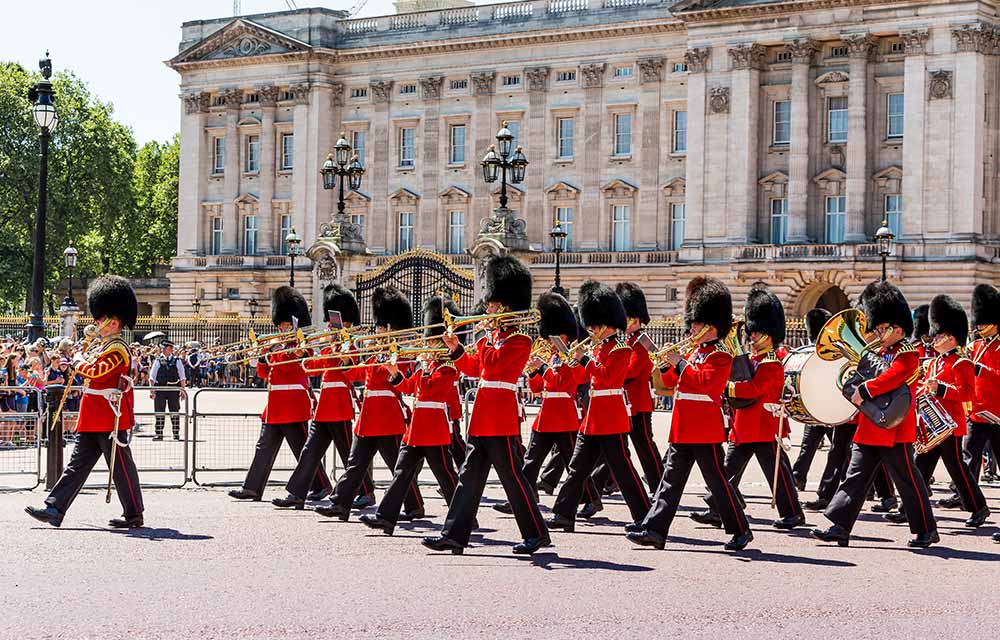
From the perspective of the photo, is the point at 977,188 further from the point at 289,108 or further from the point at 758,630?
the point at 758,630

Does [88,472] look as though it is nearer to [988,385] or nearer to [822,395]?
[822,395]

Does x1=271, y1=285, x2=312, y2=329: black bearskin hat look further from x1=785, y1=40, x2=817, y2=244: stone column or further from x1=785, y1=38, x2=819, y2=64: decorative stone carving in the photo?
x1=785, y1=38, x2=819, y2=64: decorative stone carving

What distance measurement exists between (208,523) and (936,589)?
537cm

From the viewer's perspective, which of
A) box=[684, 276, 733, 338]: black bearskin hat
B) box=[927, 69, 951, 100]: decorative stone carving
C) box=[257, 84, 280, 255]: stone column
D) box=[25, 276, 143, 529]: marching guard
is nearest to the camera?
box=[684, 276, 733, 338]: black bearskin hat

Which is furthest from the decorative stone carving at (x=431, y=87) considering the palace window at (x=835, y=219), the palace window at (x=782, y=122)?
the palace window at (x=835, y=219)

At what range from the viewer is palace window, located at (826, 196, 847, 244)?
4600 cm

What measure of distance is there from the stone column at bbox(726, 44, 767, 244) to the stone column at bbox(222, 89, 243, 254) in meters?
17.9

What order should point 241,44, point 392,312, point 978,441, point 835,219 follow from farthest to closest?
1. point 241,44
2. point 835,219
3. point 978,441
4. point 392,312

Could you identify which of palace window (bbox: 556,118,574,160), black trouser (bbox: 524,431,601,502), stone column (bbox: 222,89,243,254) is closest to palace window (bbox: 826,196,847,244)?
palace window (bbox: 556,118,574,160)

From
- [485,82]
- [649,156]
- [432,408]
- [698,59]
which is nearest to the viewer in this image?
[432,408]

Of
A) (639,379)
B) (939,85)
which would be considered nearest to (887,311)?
(639,379)

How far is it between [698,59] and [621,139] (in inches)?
171

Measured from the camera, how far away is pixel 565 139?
168 feet

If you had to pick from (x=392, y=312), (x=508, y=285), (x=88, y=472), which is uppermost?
(x=508, y=285)
